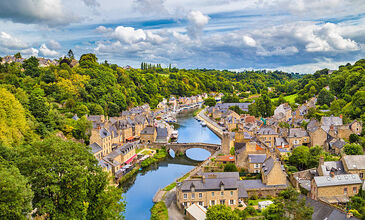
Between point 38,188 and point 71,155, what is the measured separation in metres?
3.12

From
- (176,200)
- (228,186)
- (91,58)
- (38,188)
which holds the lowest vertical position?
(176,200)

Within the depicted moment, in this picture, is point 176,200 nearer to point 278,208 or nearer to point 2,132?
point 278,208

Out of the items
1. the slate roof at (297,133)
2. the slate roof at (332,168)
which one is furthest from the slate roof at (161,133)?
the slate roof at (332,168)

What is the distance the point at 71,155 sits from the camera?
20453 mm

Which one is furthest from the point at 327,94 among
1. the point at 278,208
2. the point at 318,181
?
the point at 278,208

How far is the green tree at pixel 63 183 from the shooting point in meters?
18.1

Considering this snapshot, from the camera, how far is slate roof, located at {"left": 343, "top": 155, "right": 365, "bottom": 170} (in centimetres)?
3058

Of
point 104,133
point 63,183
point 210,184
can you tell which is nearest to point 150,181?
point 104,133

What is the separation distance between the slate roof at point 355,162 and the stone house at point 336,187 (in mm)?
2179

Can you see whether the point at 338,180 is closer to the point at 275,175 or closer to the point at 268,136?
the point at 275,175

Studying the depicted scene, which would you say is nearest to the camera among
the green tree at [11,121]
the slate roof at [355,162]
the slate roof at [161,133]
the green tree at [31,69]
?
the slate roof at [355,162]

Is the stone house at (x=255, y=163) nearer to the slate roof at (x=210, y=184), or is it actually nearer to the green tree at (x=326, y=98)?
the slate roof at (x=210, y=184)

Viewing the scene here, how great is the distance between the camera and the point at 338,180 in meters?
28.3

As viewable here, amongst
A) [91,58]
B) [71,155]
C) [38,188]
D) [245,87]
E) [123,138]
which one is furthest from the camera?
[245,87]
